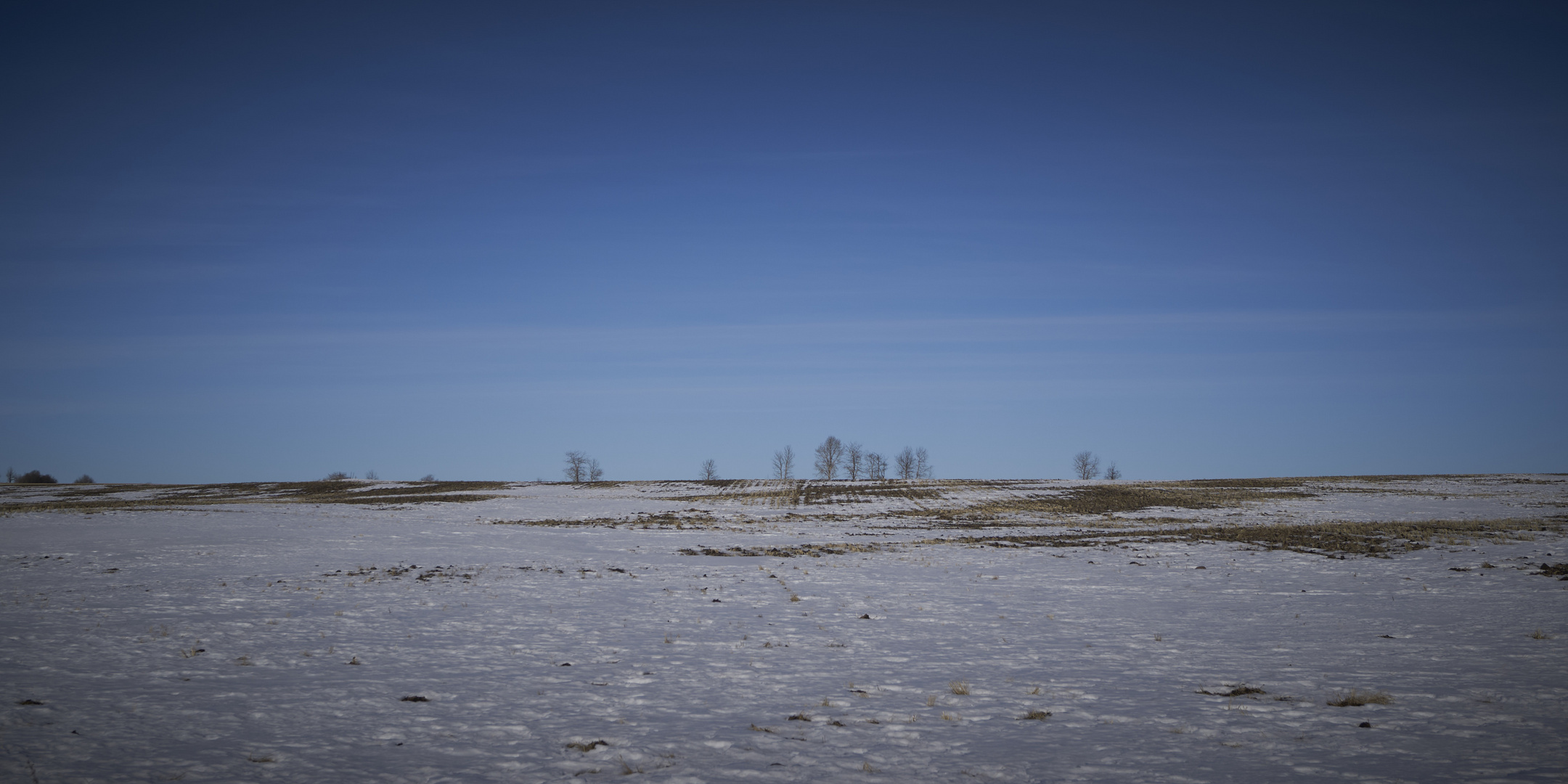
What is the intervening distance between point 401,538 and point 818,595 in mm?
22668

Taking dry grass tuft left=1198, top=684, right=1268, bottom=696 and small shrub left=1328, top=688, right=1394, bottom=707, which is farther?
dry grass tuft left=1198, top=684, right=1268, bottom=696

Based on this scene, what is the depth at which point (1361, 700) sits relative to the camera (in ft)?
31.2

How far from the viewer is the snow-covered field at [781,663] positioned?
791 centimetres

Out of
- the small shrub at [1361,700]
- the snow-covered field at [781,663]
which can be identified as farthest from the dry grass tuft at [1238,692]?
the small shrub at [1361,700]

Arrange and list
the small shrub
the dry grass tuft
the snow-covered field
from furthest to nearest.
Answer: the dry grass tuft
the small shrub
the snow-covered field

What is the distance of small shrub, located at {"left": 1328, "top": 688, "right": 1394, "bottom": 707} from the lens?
950 centimetres

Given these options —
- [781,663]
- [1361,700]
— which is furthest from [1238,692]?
[781,663]

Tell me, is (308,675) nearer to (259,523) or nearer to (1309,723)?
(1309,723)

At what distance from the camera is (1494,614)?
1516cm

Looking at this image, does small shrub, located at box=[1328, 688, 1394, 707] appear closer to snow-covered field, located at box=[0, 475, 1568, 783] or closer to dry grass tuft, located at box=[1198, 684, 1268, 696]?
snow-covered field, located at box=[0, 475, 1568, 783]

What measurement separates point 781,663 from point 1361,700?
795cm

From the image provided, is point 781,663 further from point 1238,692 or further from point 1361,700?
point 1361,700

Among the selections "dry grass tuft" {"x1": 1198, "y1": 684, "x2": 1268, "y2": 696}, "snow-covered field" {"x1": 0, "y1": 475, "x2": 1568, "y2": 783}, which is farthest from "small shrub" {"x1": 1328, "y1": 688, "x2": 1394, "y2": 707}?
"dry grass tuft" {"x1": 1198, "y1": 684, "x2": 1268, "y2": 696}

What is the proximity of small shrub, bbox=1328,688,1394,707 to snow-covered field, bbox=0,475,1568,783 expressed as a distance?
0.54ft
